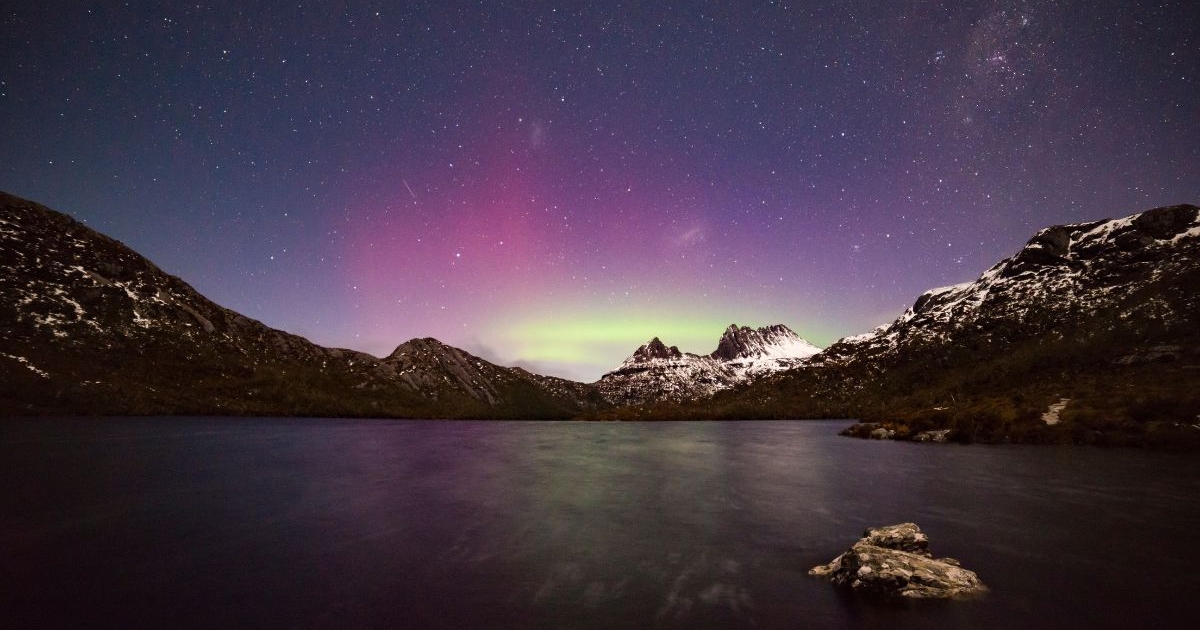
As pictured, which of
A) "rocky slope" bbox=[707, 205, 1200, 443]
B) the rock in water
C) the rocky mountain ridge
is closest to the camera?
the rock in water

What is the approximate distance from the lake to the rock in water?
752mm

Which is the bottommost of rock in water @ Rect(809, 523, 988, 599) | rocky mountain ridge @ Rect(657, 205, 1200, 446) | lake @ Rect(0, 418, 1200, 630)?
lake @ Rect(0, 418, 1200, 630)

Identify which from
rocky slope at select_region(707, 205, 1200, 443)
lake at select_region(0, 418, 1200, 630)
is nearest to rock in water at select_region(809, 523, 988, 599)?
lake at select_region(0, 418, 1200, 630)

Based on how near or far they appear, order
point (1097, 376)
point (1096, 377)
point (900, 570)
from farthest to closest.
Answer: point (1097, 376)
point (1096, 377)
point (900, 570)

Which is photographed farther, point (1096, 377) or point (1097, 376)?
point (1097, 376)

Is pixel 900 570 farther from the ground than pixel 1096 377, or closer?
closer

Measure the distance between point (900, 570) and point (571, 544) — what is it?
16091 mm

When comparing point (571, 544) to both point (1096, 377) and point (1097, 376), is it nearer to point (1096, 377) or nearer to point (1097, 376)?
point (1096, 377)

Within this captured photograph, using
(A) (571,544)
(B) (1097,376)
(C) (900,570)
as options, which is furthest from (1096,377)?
(A) (571,544)

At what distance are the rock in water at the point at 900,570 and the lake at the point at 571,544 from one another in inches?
29.6

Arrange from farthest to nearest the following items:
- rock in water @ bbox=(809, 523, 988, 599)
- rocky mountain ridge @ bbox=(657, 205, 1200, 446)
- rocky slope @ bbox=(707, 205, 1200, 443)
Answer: rocky slope @ bbox=(707, 205, 1200, 443)
rocky mountain ridge @ bbox=(657, 205, 1200, 446)
rock in water @ bbox=(809, 523, 988, 599)

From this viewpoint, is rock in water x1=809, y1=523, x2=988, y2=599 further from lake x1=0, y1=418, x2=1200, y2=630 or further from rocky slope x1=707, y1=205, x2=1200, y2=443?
rocky slope x1=707, y1=205, x2=1200, y2=443

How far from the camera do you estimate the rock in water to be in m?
17.4

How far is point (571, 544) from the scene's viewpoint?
26.8m
